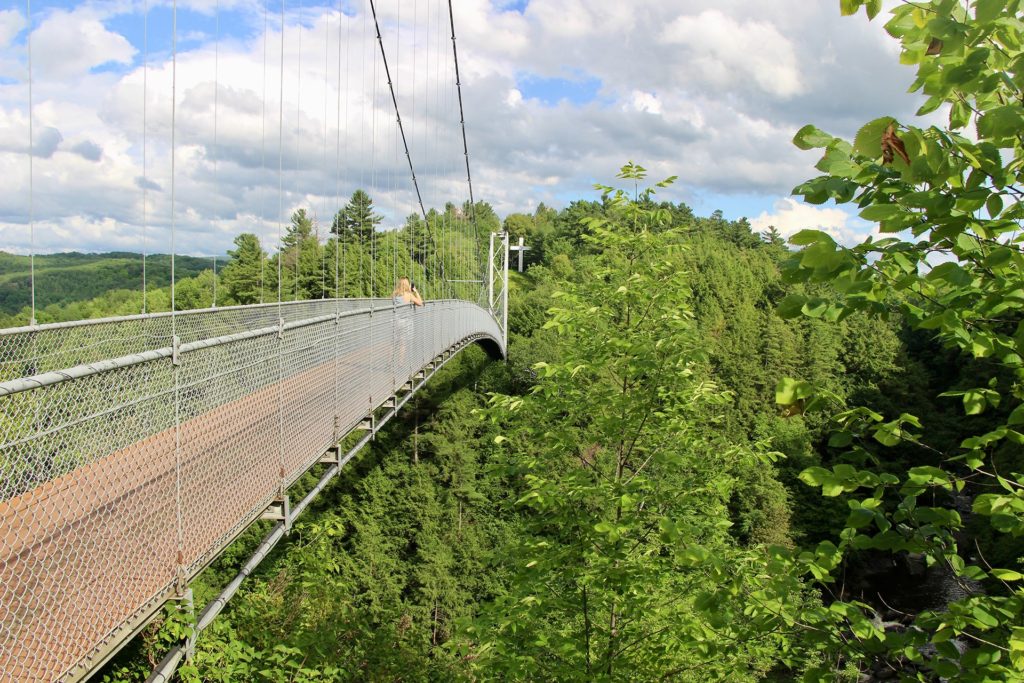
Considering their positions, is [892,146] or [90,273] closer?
[892,146]

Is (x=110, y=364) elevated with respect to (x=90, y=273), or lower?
lower

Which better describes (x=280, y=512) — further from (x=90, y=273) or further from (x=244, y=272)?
(x=244, y=272)

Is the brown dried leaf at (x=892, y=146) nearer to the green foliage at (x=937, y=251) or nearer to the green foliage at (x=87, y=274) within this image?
the green foliage at (x=937, y=251)

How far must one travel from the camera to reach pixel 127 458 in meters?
3.13

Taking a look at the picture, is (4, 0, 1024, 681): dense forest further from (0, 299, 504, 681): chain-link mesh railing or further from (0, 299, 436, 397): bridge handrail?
(0, 299, 436, 397): bridge handrail

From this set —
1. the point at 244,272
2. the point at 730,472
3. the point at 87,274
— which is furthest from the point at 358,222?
the point at 730,472

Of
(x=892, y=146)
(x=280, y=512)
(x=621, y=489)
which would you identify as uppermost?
(x=892, y=146)

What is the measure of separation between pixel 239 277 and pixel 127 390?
2215 cm

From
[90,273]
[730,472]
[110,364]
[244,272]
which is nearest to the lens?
[110,364]

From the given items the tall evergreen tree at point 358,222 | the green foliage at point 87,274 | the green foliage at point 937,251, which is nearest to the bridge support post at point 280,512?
the green foliage at point 937,251

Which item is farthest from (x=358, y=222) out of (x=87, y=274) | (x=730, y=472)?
(x=730, y=472)

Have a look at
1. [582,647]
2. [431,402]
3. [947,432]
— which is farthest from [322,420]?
[947,432]

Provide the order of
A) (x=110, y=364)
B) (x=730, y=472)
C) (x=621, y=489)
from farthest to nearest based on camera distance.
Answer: (x=730, y=472) < (x=621, y=489) < (x=110, y=364)

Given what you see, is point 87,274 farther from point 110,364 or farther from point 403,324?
point 110,364
